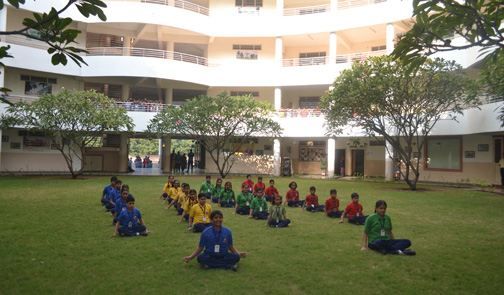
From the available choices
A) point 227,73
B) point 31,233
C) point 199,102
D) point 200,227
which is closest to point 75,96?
point 199,102

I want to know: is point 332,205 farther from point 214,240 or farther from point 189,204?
point 214,240

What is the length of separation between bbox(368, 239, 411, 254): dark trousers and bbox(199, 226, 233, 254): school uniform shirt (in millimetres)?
2660

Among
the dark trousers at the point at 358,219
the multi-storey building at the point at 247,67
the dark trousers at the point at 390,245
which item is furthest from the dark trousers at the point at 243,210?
the multi-storey building at the point at 247,67

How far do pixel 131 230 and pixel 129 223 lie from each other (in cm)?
15

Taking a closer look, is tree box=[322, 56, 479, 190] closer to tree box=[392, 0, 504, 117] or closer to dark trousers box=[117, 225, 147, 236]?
dark trousers box=[117, 225, 147, 236]

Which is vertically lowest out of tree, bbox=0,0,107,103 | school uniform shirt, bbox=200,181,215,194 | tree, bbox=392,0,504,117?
school uniform shirt, bbox=200,181,215,194

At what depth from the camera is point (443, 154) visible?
2262 cm

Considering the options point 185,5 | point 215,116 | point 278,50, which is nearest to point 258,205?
point 215,116

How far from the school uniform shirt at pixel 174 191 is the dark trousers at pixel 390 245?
6610 mm

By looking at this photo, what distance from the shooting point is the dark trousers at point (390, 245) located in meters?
6.70

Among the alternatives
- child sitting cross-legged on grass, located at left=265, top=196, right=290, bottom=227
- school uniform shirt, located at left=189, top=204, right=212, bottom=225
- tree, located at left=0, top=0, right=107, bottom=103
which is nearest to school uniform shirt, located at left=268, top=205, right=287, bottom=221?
child sitting cross-legged on grass, located at left=265, top=196, right=290, bottom=227

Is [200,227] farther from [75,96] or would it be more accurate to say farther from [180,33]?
[180,33]

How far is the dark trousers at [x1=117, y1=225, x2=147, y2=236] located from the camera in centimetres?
788

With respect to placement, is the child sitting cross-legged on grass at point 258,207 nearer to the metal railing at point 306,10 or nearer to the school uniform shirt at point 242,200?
the school uniform shirt at point 242,200
